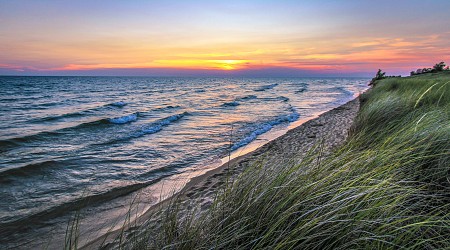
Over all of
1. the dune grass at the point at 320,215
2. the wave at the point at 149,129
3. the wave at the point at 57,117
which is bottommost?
the wave at the point at 149,129

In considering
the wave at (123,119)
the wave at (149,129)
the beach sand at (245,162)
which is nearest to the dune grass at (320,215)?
the beach sand at (245,162)

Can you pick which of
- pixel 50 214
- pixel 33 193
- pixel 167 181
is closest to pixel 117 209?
pixel 50 214

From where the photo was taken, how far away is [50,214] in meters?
6.04

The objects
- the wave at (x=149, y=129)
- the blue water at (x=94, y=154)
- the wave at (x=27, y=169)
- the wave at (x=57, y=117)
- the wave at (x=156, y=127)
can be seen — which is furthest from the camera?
the wave at (x=57, y=117)

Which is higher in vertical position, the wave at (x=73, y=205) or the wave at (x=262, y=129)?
the wave at (x=262, y=129)

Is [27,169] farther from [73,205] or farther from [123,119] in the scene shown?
[123,119]

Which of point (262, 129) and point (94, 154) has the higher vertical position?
point (262, 129)

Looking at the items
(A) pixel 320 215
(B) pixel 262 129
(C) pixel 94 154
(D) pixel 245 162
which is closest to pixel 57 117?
(C) pixel 94 154

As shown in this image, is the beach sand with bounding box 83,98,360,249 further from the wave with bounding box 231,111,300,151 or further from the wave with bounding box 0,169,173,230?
the wave with bounding box 231,111,300,151

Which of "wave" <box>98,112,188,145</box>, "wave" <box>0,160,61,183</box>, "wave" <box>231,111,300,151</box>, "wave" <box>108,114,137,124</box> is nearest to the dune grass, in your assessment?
"wave" <box>0,160,61,183</box>

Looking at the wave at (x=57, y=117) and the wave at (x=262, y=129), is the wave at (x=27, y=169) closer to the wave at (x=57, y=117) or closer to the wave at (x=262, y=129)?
the wave at (x=262, y=129)

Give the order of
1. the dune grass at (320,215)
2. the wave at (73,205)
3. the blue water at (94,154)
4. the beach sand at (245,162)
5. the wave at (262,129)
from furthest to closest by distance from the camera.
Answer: the wave at (262,129) → the blue water at (94,154) → the wave at (73,205) → the beach sand at (245,162) → the dune grass at (320,215)

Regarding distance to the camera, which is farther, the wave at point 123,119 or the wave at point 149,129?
the wave at point 123,119

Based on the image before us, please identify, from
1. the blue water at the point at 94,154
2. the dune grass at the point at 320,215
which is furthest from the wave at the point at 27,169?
the dune grass at the point at 320,215
